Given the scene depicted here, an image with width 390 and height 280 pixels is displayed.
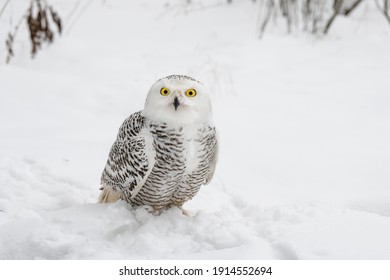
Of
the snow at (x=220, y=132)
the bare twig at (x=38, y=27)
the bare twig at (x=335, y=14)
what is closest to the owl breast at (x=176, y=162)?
the snow at (x=220, y=132)

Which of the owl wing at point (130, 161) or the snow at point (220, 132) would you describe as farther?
the owl wing at point (130, 161)

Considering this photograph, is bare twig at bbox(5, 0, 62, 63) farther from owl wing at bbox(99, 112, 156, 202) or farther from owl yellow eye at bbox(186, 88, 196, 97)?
owl yellow eye at bbox(186, 88, 196, 97)

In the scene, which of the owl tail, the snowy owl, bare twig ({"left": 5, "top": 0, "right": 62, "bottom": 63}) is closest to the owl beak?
the snowy owl

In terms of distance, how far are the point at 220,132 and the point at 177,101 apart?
2105 mm

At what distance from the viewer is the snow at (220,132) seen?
2219 millimetres

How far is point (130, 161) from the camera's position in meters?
2.46

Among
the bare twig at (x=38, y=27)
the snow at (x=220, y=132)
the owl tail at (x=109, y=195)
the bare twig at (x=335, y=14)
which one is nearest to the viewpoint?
the snow at (x=220, y=132)

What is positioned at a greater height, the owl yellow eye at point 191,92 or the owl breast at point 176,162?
the owl yellow eye at point 191,92

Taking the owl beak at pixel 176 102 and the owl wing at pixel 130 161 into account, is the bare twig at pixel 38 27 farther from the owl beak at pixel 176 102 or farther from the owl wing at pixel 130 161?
the owl beak at pixel 176 102

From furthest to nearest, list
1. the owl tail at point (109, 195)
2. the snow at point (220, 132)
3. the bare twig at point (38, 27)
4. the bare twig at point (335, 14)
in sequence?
1. the bare twig at point (335, 14)
2. the bare twig at point (38, 27)
3. the owl tail at point (109, 195)
4. the snow at point (220, 132)

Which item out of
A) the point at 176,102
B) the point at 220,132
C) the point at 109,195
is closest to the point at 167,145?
the point at 176,102

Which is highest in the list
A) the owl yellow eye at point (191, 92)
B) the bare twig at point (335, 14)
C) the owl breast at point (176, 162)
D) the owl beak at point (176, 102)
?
the bare twig at point (335, 14)

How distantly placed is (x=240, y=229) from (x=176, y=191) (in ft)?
1.40

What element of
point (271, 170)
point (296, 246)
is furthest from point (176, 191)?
point (271, 170)
